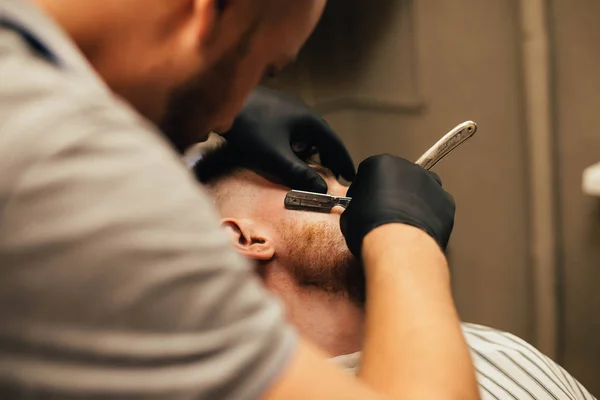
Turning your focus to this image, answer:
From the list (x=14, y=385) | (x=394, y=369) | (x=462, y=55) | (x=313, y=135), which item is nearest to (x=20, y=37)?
(x=14, y=385)

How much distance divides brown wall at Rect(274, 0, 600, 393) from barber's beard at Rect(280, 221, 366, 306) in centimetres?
57

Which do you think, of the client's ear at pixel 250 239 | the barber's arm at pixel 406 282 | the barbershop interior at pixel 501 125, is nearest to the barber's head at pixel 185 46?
the barber's arm at pixel 406 282

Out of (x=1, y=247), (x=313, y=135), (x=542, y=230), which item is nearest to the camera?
(x=1, y=247)

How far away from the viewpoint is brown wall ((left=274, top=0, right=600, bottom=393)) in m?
1.35

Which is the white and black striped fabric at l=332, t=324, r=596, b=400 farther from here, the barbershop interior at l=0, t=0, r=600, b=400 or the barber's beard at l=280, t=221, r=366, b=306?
the barber's beard at l=280, t=221, r=366, b=306

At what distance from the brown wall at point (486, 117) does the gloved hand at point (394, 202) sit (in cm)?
56

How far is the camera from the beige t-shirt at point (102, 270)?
0.30 m

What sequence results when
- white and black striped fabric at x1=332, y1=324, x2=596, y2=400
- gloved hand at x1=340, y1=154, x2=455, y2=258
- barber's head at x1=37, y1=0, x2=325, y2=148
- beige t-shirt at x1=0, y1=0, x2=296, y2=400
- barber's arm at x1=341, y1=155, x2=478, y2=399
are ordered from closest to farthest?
beige t-shirt at x1=0, y1=0, x2=296, y2=400 → barber's head at x1=37, y1=0, x2=325, y2=148 → barber's arm at x1=341, y1=155, x2=478, y2=399 → gloved hand at x1=340, y1=154, x2=455, y2=258 → white and black striped fabric at x1=332, y1=324, x2=596, y2=400

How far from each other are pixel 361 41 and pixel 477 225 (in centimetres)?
54

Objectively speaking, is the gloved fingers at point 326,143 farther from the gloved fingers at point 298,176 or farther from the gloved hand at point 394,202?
the gloved hand at point 394,202

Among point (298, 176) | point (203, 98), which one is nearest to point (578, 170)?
point (298, 176)

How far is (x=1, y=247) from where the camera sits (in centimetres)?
29

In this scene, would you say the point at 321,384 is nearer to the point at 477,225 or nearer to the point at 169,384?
the point at 169,384

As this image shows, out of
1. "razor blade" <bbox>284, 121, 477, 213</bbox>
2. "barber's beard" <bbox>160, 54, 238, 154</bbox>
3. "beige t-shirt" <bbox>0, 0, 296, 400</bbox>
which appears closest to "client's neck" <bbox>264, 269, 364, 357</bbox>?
"razor blade" <bbox>284, 121, 477, 213</bbox>
